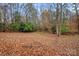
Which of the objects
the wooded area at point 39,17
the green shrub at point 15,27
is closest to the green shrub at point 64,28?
the wooded area at point 39,17

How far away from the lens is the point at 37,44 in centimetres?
168

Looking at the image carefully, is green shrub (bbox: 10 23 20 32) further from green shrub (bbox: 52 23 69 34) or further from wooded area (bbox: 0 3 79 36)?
green shrub (bbox: 52 23 69 34)

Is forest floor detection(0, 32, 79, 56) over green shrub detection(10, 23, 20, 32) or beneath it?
beneath

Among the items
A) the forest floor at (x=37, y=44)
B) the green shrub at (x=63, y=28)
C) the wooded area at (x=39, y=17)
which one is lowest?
the forest floor at (x=37, y=44)

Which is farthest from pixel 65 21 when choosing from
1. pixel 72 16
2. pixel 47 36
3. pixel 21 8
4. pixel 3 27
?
pixel 3 27

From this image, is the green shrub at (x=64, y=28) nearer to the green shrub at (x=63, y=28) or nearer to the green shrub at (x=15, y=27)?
the green shrub at (x=63, y=28)

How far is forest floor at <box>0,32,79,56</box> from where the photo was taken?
168 centimetres

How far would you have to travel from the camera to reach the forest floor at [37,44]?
66.1 inches

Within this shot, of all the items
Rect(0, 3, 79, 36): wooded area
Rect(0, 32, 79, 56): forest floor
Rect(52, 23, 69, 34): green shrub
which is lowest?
Rect(0, 32, 79, 56): forest floor

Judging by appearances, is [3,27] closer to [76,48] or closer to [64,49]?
[64,49]

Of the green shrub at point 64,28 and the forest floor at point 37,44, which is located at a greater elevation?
the green shrub at point 64,28

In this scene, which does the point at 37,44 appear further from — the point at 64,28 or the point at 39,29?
the point at 64,28

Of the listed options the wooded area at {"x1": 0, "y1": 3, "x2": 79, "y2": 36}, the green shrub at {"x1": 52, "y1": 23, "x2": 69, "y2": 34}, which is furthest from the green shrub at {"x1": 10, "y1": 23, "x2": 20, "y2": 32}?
the green shrub at {"x1": 52, "y1": 23, "x2": 69, "y2": 34}

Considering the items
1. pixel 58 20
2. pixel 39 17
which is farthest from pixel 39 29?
pixel 58 20
